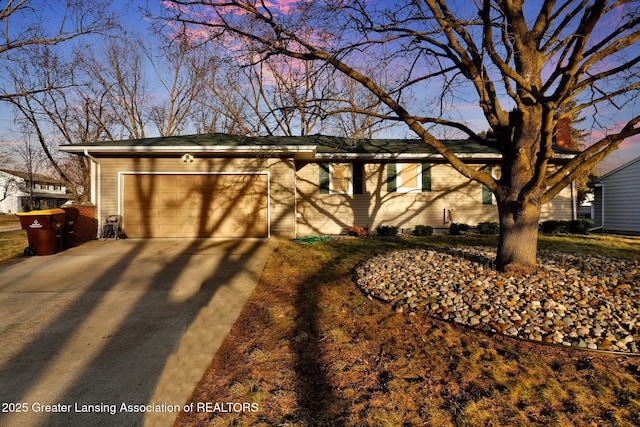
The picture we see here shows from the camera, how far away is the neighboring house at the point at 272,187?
31.7ft

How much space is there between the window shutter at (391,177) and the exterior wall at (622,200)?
35.7 ft

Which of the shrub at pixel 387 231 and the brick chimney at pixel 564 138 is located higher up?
the brick chimney at pixel 564 138

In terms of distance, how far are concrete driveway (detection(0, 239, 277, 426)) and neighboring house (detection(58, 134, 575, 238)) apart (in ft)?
9.03

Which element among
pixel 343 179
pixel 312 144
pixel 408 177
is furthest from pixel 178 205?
pixel 408 177

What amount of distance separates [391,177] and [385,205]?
3.45 feet

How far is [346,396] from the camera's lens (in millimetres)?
2482

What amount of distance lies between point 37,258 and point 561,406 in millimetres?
9780

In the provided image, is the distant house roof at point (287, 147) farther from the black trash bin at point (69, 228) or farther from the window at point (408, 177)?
the black trash bin at point (69, 228)

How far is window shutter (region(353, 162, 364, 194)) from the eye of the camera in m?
11.5

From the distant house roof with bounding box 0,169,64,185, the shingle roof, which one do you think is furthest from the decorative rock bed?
the distant house roof with bounding box 0,169,64,185

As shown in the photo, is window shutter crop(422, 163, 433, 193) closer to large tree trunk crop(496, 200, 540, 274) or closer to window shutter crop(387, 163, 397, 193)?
window shutter crop(387, 163, 397, 193)

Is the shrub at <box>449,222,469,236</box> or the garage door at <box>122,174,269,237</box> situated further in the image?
the shrub at <box>449,222,469,236</box>

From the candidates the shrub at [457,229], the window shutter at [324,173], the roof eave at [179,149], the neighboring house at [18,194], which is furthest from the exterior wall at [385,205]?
the neighboring house at [18,194]

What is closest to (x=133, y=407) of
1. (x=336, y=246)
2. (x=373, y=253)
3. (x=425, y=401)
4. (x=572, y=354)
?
(x=425, y=401)
